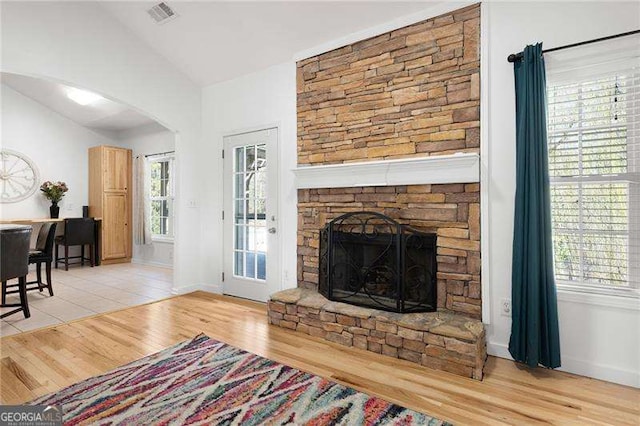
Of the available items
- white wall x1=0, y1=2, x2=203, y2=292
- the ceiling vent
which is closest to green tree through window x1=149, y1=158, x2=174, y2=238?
white wall x1=0, y1=2, x2=203, y2=292

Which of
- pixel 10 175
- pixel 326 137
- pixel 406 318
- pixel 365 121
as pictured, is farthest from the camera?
pixel 10 175

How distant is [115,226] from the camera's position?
22.0 feet

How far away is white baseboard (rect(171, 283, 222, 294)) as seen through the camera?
439 centimetres

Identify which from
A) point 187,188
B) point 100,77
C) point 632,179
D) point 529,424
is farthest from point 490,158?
→ point 100,77

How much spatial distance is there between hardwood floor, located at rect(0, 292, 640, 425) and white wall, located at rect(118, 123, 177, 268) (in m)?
3.15

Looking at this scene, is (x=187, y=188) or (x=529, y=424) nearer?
(x=529, y=424)

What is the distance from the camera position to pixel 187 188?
4480 millimetres

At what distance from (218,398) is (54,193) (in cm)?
591

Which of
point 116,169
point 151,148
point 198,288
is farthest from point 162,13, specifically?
point 116,169

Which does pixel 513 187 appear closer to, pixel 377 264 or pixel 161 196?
pixel 377 264

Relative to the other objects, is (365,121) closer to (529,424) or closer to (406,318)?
(406,318)

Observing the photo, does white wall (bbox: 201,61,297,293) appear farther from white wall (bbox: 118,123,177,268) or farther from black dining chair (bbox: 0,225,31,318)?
white wall (bbox: 118,123,177,268)

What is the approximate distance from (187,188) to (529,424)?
415cm

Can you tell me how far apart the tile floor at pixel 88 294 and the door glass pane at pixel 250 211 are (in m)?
1.15
